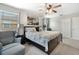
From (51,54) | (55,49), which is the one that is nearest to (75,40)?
(55,49)

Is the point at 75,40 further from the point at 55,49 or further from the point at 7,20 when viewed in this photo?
the point at 7,20

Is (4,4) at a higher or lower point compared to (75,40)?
higher

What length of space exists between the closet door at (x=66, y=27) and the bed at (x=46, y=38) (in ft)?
0.37

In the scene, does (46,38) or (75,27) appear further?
(46,38)

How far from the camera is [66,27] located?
1.60m

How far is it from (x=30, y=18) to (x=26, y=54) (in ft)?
2.49

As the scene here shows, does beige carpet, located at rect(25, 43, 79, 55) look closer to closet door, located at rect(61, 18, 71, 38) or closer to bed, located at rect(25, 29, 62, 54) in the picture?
bed, located at rect(25, 29, 62, 54)

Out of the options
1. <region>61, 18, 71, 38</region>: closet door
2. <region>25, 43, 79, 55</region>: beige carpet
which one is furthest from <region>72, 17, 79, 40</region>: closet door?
<region>25, 43, 79, 55</region>: beige carpet

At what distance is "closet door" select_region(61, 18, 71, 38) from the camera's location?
5.12ft

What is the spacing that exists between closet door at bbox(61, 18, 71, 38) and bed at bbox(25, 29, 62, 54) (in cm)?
11

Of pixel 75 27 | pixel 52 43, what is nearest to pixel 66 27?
pixel 75 27

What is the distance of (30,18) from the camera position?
5.46 ft

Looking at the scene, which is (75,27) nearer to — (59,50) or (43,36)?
(59,50)

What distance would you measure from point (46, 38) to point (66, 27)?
19.0 inches
